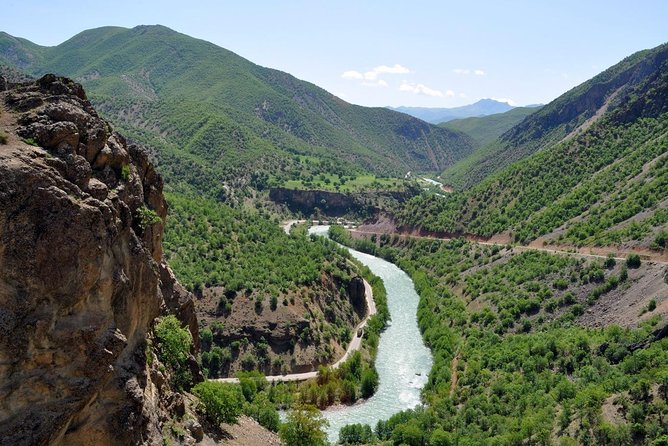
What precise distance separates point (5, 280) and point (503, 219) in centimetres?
11048

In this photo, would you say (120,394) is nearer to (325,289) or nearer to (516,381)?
(516,381)

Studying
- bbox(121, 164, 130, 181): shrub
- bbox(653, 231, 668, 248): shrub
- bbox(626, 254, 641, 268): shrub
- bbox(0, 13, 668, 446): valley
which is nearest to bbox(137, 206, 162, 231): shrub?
bbox(0, 13, 668, 446): valley

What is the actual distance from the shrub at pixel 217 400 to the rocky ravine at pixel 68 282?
831cm

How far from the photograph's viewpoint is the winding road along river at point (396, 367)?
2576 inches

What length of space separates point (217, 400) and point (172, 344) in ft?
21.2

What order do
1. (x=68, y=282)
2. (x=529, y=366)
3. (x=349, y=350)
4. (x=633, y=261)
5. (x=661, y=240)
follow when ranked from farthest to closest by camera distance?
(x=349, y=350) → (x=661, y=240) → (x=633, y=261) → (x=529, y=366) → (x=68, y=282)

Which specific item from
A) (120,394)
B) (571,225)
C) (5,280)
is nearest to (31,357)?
(5,280)

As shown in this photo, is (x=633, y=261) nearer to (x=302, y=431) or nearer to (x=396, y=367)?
(x=396, y=367)

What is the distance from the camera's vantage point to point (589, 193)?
10719 cm

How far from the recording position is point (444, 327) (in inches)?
3420

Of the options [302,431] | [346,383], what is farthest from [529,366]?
[302,431]

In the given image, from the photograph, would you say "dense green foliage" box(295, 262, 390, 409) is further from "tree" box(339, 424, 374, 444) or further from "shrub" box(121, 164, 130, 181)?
"shrub" box(121, 164, 130, 181)

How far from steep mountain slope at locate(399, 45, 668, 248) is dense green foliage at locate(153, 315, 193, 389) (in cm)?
6657

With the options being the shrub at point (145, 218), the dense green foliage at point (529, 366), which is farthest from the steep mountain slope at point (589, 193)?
the shrub at point (145, 218)
